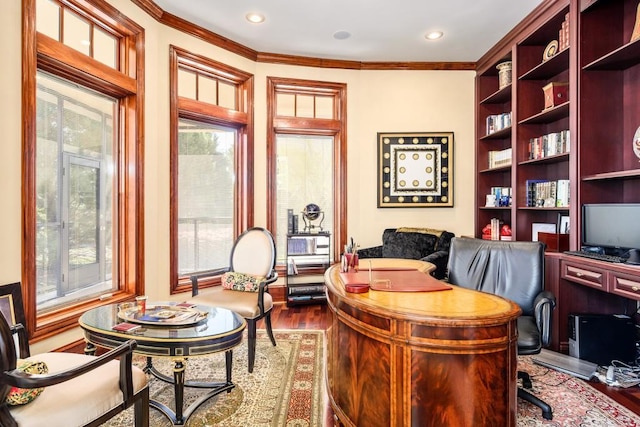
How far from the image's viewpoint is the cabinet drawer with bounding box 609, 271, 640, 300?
232 centimetres

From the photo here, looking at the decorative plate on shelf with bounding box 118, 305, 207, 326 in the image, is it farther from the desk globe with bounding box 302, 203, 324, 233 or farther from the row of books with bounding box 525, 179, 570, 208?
the row of books with bounding box 525, 179, 570, 208

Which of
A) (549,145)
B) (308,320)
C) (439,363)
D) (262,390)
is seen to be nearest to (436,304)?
(439,363)

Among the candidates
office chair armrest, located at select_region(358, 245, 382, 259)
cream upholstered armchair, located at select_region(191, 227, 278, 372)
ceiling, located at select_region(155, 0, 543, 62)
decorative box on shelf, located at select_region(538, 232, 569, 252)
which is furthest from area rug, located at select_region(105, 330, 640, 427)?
ceiling, located at select_region(155, 0, 543, 62)

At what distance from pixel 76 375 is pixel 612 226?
138 inches

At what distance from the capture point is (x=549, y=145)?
353 cm

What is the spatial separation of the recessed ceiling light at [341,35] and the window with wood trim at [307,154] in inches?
29.5

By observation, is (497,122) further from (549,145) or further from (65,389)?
(65,389)

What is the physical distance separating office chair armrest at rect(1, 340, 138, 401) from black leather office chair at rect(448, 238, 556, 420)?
208 centimetres

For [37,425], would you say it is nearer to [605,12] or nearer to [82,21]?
[82,21]

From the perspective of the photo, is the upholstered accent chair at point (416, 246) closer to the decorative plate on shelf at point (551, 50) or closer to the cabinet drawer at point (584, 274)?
the cabinet drawer at point (584, 274)

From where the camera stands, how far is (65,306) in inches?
112

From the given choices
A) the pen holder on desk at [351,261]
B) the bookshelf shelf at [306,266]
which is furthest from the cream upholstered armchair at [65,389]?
the bookshelf shelf at [306,266]

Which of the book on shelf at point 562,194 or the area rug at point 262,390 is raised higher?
the book on shelf at point 562,194

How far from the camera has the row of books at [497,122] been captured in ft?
13.8
